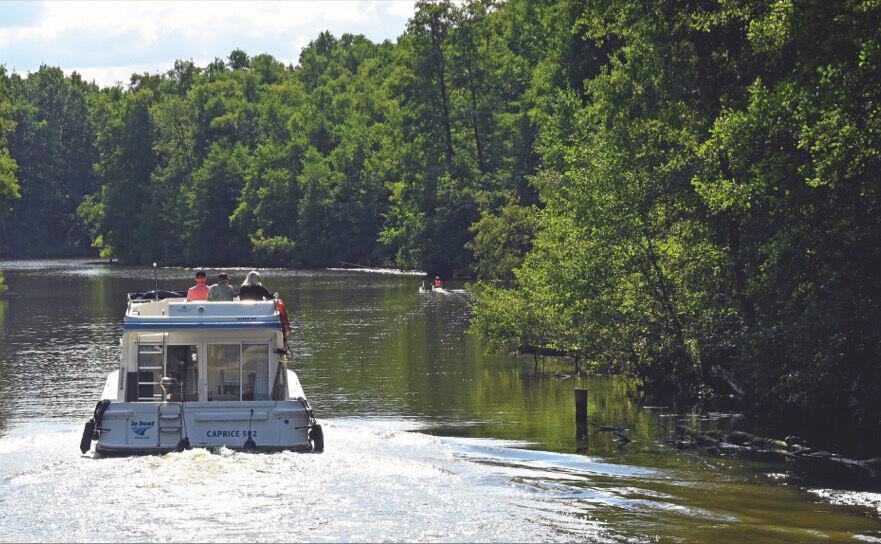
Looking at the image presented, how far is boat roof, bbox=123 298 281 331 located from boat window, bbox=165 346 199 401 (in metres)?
0.81

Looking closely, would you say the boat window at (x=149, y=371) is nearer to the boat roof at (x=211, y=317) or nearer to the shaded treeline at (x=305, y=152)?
the boat roof at (x=211, y=317)

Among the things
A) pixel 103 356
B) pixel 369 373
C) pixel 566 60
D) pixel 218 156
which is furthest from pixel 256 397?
pixel 218 156

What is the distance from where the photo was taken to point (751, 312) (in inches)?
1244

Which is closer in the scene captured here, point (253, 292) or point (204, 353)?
point (204, 353)

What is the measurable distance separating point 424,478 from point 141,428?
5774mm

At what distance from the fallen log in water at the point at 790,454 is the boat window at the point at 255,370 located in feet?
28.9

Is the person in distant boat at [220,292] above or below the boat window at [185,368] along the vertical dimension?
above

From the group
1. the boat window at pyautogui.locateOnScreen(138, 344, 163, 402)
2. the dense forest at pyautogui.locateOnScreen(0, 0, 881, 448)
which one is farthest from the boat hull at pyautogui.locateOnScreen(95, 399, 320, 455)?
the dense forest at pyautogui.locateOnScreen(0, 0, 881, 448)

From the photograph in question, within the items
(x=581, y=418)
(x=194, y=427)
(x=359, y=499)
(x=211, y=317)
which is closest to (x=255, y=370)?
(x=211, y=317)

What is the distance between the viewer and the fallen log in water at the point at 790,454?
25234 mm

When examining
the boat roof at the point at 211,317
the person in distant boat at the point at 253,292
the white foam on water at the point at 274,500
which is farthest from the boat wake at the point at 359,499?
the person in distant boat at the point at 253,292

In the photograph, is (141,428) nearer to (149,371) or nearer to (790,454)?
(149,371)

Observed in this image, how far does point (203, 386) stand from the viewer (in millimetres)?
27234

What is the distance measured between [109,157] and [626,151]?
127139mm
